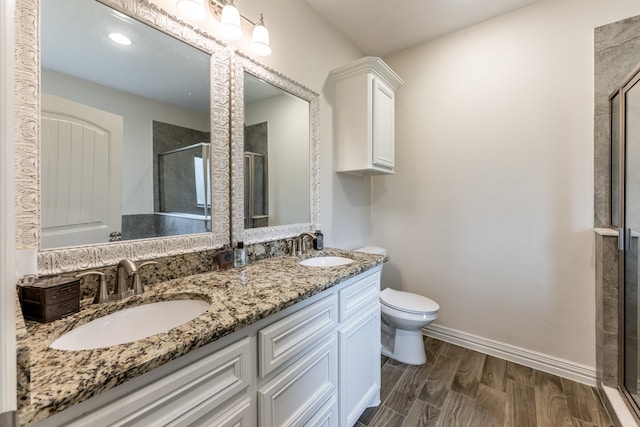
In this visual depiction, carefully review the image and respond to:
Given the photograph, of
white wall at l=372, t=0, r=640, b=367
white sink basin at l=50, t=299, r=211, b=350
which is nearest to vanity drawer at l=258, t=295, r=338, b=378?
white sink basin at l=50, t=299, r=211, b=350

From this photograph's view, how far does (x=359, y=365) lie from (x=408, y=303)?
0.77 metres

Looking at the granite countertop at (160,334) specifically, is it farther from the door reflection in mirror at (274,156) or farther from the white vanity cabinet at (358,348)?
the door reflection in mirror at (274,156)

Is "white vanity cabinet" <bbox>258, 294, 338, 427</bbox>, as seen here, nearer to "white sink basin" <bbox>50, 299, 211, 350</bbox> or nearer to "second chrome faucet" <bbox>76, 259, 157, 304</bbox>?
"white sink basin" <bbox>50, 299, 211, 350</bbox>

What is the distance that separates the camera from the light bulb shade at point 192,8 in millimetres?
1118

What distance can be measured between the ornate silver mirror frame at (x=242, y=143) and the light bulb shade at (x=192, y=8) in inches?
9.0

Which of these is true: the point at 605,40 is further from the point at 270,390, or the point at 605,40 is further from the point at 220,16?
the point at 270,390

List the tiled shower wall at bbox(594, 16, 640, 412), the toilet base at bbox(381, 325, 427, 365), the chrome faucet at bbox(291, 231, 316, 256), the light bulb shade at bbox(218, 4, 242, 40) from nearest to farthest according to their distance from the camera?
1. the light bulb shade at bbox(218, 4, 242, 40)
2. the tiled shower wall at bbox(594, 16, 640, 412)
3. the chrome faucet at bbox(291, 231, 316, 256)
4. the toilet base at bbox(381, 325, 427, 365)

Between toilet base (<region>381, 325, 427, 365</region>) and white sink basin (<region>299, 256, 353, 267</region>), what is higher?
white sink basin (<region>299, 256, 353, 267</region>)

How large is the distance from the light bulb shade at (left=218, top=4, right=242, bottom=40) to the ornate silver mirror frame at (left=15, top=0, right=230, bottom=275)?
0.26 feet

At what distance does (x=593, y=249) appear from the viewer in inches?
67.7

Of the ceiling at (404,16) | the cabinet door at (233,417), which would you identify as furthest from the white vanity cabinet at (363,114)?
the cabinet door at (233,417)

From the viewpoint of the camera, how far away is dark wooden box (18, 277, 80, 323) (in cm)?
72

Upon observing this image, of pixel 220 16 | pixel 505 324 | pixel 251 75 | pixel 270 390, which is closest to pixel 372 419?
pixel 270 390

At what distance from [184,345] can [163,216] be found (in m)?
0.69
